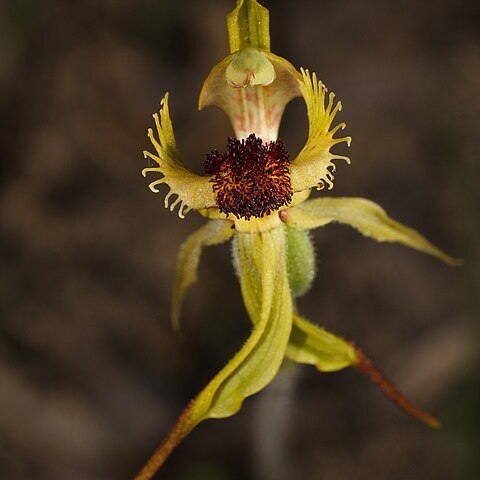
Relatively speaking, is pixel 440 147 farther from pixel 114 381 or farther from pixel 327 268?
pixel 114 381

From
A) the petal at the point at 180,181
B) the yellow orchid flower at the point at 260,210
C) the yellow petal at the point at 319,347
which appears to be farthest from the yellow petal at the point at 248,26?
the yellow petal at the point at 319,347

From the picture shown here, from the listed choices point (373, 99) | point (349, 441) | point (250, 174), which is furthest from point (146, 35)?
point (250, 174)

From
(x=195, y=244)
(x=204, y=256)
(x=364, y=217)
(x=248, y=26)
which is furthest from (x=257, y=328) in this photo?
(x=204, y=256)

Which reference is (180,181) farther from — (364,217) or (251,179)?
(364,217)

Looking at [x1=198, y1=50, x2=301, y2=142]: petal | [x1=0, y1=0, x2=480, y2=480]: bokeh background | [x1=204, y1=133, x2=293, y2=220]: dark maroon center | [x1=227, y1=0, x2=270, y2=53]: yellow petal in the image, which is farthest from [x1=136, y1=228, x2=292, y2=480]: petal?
[x1=0, y1=0, x2=480, y2=480]: bokeh background

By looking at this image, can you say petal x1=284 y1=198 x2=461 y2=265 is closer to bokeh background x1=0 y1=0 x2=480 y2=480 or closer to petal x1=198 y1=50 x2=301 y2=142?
petal x1=198 y1=50 x2=301 y2=142
